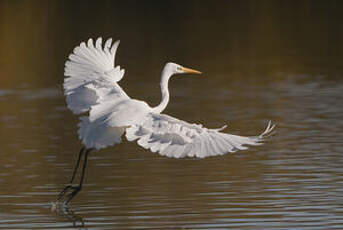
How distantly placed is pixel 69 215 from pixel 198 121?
6.60 m

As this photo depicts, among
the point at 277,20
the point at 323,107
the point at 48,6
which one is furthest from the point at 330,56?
the point at 48,6

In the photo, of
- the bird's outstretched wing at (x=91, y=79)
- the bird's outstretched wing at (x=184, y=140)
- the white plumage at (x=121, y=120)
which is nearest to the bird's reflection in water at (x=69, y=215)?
the white plumage at (x=121, y=120)

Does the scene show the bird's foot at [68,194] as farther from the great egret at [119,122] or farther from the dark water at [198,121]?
the dark water at [198,121]

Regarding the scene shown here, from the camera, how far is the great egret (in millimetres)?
10688

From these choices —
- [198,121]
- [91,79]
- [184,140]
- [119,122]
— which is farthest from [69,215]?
[198,121]

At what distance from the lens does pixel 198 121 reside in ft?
59.7

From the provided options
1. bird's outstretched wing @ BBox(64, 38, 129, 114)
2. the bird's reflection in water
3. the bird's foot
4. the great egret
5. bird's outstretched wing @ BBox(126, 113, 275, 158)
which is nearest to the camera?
bird's outstretched wing @ BBox(126, 113, 275, 158)

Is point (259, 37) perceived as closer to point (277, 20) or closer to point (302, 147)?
point (277, 20)

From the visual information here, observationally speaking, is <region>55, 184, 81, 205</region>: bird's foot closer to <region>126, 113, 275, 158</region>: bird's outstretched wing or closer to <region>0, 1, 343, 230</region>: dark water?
<region>0, 1, 343, 230</region>: dark water

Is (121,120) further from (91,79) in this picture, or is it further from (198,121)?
(198,121)

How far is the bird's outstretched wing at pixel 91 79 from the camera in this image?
1270 centimetres

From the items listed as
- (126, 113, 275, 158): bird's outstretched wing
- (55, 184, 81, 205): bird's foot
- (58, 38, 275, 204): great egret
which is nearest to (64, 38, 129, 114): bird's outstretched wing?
(58, 38, 275, 204): great egret

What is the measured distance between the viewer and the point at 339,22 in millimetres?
35000

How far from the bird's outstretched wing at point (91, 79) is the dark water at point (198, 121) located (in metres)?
1.10
